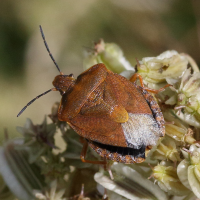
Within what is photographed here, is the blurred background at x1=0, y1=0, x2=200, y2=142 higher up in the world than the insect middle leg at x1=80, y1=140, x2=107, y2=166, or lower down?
higher up

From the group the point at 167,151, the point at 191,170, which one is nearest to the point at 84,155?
the point at 167,151

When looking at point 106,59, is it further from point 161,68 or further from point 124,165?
point 124,165

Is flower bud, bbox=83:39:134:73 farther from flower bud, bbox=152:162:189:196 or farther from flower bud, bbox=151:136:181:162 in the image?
flower bud, bbox=152:162:189:196

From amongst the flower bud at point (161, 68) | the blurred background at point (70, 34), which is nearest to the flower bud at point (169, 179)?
the flower bud at point (161, 68)

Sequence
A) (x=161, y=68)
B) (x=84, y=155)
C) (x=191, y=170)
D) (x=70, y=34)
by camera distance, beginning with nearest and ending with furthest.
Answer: (x=191, y=170) < (x=161, y=68) < (x=84, y=155) < (x=70, y=34)

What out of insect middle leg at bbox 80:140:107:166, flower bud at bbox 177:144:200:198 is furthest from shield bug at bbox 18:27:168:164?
flower bud at bbox 177:144:200:198

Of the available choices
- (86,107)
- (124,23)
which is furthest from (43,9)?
(86,107)
